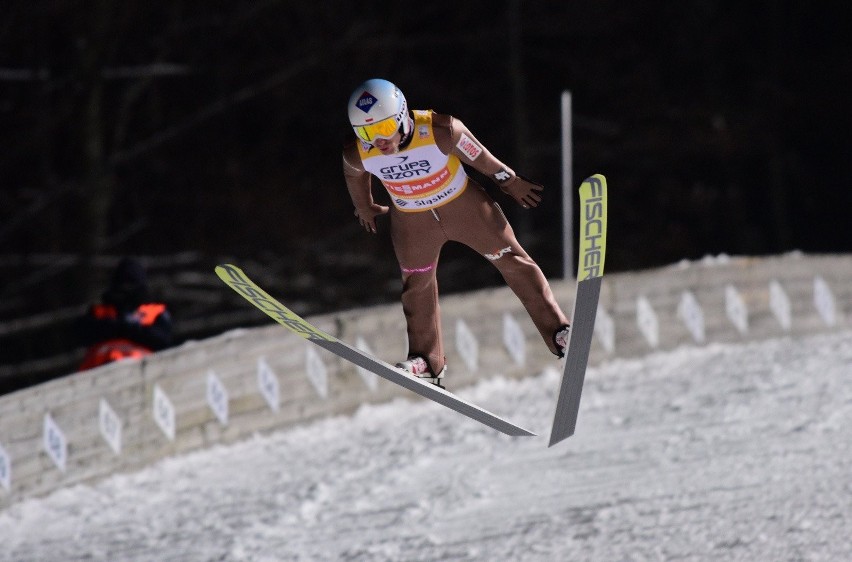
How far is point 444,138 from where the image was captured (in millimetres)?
3744

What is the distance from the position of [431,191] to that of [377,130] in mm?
267

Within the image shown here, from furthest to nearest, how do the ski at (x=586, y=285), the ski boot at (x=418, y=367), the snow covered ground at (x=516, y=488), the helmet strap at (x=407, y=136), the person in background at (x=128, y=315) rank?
1. the snow covered ground at (x=516, y=488)
2. the person in background at (x=128, y=315)
3. the ski boot at (x=418, y=367)
4. the ski at (x=586, y=285)
5. the helmet strap at (x=407, y=136)

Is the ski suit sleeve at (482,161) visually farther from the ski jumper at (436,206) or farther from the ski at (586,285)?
the ski at (586,285)

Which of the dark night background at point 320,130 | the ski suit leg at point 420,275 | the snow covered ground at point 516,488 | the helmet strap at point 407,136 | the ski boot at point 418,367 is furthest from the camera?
the dark night background at point 320,130

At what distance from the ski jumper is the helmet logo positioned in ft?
0.55

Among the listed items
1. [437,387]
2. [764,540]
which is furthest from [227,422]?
[437,387]

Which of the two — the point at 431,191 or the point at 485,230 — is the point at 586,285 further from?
the point at 431,191

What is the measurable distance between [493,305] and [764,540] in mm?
4251

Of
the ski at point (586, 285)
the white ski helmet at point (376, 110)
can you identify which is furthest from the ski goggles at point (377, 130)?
the ski at point (586, 285)

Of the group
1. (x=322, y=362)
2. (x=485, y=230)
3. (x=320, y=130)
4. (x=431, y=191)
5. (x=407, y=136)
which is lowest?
(x=322, y=362)

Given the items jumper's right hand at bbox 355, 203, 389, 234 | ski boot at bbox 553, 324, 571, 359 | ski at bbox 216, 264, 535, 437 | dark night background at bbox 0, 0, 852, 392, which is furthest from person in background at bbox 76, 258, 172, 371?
dark night background at bbox 0, 0, 852, 392

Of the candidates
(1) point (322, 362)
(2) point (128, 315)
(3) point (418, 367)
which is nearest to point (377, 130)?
(3) point (418, 367)

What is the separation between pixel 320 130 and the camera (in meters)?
18.1

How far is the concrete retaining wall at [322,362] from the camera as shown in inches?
380
